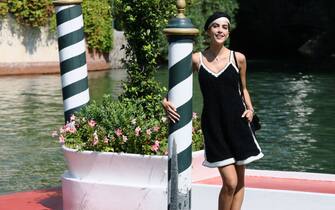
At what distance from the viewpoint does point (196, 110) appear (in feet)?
56.5

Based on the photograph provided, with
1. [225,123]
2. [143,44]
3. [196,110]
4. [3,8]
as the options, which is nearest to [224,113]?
[225,123]

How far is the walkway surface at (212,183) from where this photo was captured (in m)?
7.08

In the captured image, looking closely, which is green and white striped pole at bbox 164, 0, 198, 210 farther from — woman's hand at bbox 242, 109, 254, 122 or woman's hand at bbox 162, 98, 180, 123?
woman's hand at bbox 242, 109, 254, 122

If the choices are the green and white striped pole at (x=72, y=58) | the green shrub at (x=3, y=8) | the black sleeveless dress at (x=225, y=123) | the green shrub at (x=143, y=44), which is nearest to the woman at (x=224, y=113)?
the black sleeveless dress at (x=225, y=123)

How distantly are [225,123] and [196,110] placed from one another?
454 inches

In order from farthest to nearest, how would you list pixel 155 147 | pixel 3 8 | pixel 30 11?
pixel 30 11
pixel 3 8
pixel 155 147

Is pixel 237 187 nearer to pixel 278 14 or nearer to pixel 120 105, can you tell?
pixel 120 105

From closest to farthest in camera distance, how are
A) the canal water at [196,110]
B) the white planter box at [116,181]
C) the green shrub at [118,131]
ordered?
the white planter box at [116,181] < the green shrub at [118,131] < the canal water at [196,110]

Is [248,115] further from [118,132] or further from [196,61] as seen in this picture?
[118,132]

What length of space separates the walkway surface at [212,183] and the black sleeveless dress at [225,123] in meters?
1.41

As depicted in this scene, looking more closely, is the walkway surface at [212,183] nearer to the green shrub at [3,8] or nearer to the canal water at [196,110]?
the canal water at [196,110]

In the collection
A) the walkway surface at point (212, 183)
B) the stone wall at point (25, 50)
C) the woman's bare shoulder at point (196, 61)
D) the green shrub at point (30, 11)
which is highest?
the woman's bare shoulder at point (196, 61)

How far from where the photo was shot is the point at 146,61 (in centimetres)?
786

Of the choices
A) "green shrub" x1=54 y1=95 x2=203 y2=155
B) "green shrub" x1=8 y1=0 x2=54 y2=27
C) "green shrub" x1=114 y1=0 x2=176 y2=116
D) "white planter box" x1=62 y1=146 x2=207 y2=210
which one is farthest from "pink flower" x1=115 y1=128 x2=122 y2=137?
"green shrub" x1=8 y1=0 x2=54 y2=27
